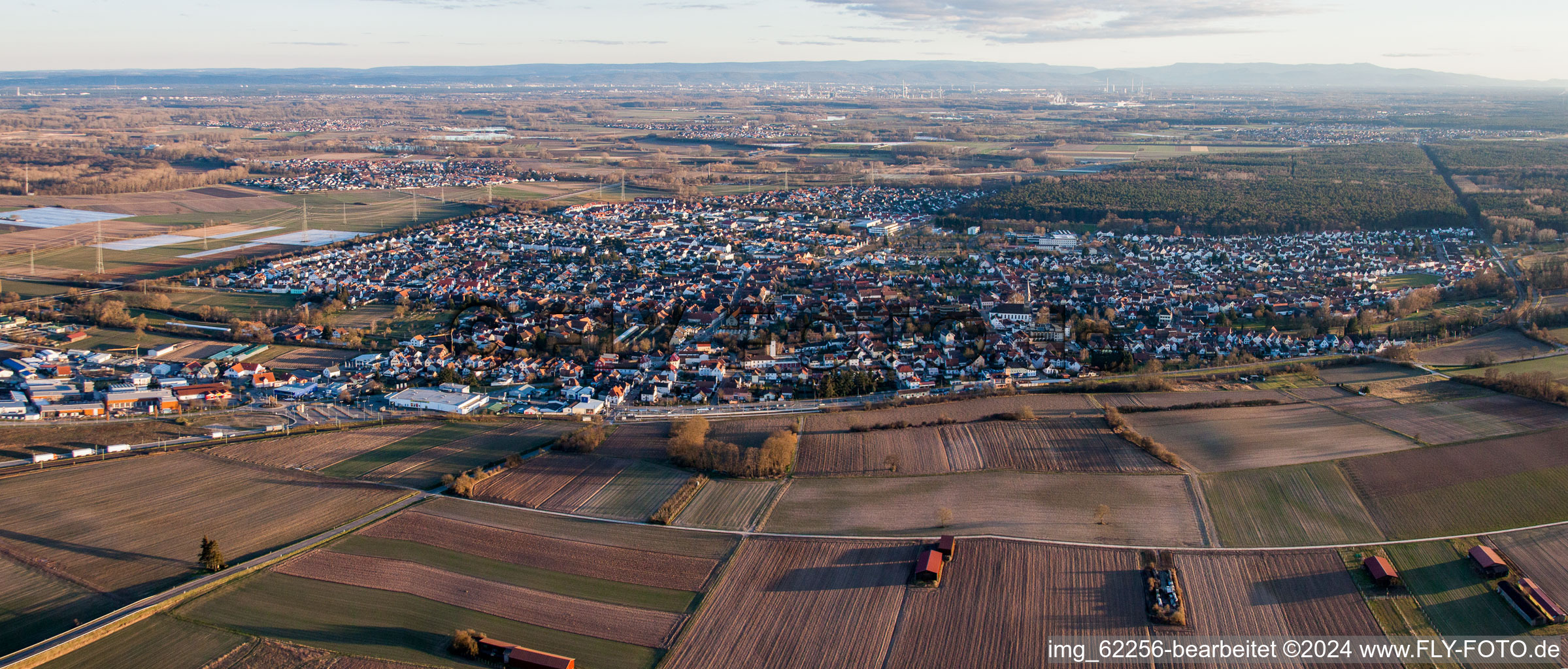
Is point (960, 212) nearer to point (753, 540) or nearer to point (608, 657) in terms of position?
point (753, 540)

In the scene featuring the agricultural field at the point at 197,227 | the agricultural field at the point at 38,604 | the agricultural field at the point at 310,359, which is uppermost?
the agricultural field at the point at 197,227

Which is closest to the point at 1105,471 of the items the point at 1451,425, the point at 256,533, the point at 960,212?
the point at 1451,425

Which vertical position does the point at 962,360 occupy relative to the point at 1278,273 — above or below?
below

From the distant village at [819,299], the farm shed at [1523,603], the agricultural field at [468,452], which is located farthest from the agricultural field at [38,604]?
the farm shed at [1523,603]

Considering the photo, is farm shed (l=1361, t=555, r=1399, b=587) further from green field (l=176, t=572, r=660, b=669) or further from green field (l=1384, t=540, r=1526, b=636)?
green field (l=176, t=572, r=660, b=669)

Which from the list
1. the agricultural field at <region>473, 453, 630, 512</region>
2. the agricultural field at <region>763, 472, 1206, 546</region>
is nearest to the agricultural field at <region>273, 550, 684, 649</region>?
the agricultural field at <region>473, 453, 630, 512</region>

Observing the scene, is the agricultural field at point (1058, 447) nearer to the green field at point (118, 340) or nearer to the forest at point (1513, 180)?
the green field at point (118, 340)
